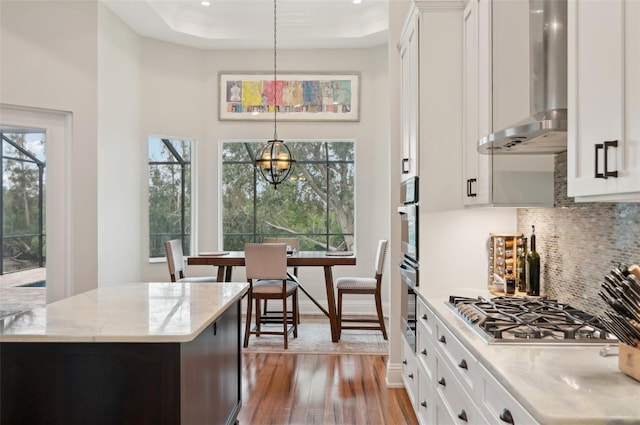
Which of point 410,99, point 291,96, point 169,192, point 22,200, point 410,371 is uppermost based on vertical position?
point 291,96

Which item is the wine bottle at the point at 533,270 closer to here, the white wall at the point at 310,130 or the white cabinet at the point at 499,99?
the white cabinet at the point at 499,99

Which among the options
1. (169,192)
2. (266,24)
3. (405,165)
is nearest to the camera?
(405,165)

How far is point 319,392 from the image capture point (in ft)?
11.6

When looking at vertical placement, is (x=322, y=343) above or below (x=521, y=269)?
below

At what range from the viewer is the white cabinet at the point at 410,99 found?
2.99 metres

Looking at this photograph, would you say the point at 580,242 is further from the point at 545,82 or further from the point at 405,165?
the point at 405,165

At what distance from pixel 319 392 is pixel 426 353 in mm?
1291

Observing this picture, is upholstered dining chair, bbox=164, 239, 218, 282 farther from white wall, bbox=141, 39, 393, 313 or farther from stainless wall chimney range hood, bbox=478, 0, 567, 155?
stainless wall chimney range hood, bbox=478, 0, 567, 155

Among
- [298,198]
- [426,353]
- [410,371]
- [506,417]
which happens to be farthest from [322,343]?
[506,417]

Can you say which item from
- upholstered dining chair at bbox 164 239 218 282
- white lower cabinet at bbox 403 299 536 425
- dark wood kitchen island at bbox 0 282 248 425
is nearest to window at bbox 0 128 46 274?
upholstered dining chair at bbox 164 239 218 282

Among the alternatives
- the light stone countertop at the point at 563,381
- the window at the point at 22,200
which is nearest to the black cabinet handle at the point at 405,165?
the light stone countertop at the point at 563,381

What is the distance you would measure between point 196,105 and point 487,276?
15.3ft

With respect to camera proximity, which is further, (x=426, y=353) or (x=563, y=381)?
(x=426, y=353)

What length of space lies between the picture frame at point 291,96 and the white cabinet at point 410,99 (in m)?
2.57
